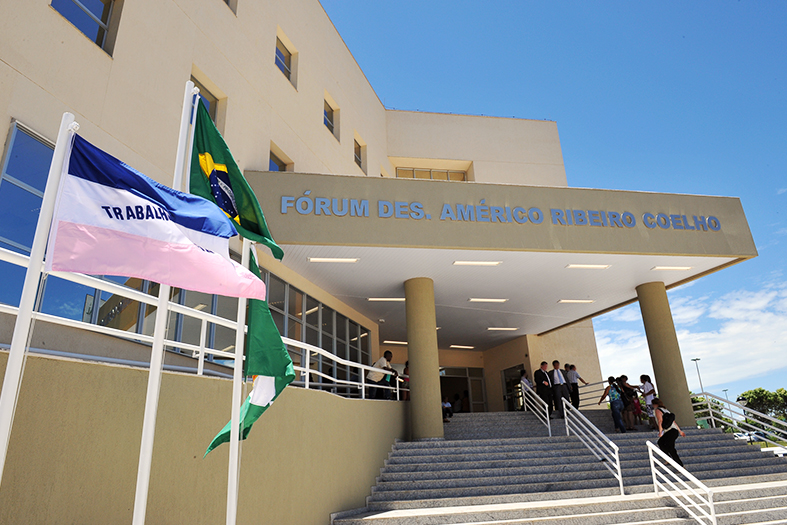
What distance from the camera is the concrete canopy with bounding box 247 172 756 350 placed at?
1170cm

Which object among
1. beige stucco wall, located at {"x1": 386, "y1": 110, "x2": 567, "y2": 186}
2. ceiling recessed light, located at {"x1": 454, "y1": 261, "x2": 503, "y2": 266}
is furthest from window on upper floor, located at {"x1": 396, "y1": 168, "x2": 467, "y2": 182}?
ceiling recessed light, located at {"x1": 454, "y1": 261, "x2": 503, "y2": 266}

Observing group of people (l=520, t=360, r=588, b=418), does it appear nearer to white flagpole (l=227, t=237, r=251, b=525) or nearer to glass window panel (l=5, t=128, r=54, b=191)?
white flagpole (l=227, t=237, r=251, b=525)

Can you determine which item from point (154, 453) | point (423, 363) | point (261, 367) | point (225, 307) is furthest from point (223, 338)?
point (261, 367)

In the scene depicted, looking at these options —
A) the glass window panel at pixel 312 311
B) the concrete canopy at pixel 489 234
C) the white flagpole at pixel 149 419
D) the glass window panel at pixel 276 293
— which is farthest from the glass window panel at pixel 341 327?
the white flagpole at pixel 149 419

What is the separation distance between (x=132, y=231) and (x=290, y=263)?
374 inches

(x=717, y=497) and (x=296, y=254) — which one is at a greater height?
(x=296, y=254)

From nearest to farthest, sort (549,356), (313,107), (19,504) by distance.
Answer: (19,504) → (313,107) → (549,356)

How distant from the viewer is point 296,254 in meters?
12.2

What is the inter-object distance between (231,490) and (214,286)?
1706 millimetres

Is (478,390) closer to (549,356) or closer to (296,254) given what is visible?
(549,356)

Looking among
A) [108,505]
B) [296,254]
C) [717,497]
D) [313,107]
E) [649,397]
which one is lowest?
[717,497]

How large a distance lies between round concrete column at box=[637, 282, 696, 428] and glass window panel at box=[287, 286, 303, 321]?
988cm

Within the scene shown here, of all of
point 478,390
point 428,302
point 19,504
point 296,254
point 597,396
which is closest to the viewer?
point 19,504

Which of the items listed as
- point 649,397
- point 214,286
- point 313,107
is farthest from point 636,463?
point 313,107
